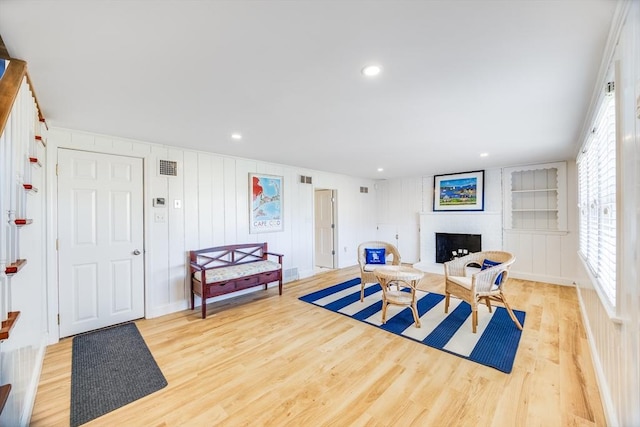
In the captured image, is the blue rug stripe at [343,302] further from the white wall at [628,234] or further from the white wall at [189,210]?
the white wall at [628,234]

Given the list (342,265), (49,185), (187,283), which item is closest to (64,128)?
Answer: (49,185)

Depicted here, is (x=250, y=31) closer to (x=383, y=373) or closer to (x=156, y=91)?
(x=156, y=91)

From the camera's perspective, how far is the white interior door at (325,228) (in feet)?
20.8

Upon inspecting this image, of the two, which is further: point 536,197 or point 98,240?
point 536,197

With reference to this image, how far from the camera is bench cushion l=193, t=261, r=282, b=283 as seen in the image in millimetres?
3537

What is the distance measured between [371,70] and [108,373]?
3.22 m

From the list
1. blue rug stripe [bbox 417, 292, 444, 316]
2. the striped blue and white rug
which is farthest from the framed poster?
blue rug stripe [bbox 417, 292, 444, 316]

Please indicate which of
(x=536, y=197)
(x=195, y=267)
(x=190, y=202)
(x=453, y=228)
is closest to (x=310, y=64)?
(x=190, y=202)

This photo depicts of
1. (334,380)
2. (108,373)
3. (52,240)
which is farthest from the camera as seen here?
(52,240)

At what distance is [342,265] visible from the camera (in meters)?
6.27

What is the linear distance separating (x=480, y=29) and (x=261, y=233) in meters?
4.02

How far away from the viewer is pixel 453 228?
19.7 feet

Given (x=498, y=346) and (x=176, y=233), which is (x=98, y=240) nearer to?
(x=176, y=233)

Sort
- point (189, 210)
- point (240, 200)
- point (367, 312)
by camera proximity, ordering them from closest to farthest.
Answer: point (367, 312) < point (189, 210) < point (240, 200)
